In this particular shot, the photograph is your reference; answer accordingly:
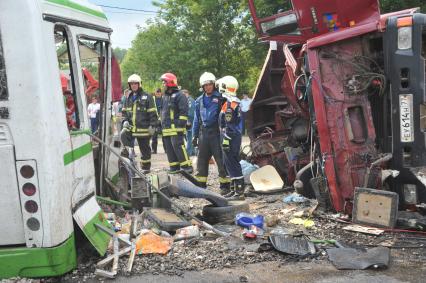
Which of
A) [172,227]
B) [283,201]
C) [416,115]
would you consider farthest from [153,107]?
[416,115]

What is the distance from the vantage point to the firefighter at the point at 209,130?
7.41 meters

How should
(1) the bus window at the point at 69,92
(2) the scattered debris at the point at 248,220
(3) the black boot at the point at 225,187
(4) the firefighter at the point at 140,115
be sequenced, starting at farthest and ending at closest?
(4) the firefighter at the point at 140,115, (3) the black boot at the point at 225,187, (2) the scattered debris at the point at 248,220, (1) the bus window at the point at 69,92

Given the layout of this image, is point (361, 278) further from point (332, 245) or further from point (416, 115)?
point (416, 115)

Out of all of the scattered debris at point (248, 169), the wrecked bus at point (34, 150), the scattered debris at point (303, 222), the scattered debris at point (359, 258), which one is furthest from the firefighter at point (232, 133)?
the wrecked bus at point (34, 150)

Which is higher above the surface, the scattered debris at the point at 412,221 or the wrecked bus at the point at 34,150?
the wrecked bus at the point at 34,150

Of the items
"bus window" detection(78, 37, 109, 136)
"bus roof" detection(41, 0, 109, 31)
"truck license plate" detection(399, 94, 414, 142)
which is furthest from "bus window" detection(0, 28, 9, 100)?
"truck license plate" detection(399, 94, 414, 142)

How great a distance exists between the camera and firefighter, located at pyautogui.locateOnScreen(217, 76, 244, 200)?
7.05 m

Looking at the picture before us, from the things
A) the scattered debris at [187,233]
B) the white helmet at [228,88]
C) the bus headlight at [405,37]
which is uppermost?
the bus headlight at [405,37]

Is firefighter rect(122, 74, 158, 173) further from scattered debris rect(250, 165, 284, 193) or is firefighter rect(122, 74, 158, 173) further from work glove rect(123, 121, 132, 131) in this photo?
scattered debris rect(250, 165, 284, 193)

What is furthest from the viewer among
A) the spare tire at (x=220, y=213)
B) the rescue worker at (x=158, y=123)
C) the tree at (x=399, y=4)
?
the tree at (x=399, y=4)

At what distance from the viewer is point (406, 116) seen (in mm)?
4852

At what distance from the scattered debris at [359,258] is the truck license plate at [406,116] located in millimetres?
1179

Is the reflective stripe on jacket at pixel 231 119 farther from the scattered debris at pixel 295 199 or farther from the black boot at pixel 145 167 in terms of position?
the black boot at pixel 145 167

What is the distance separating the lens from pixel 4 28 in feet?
10.3
